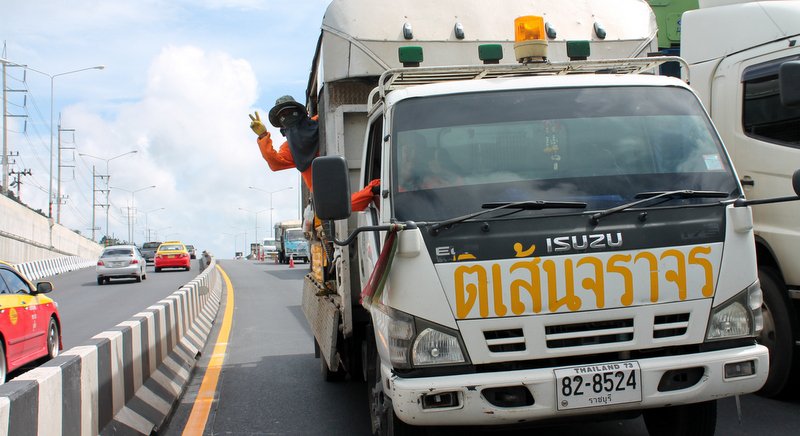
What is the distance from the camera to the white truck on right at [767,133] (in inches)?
277

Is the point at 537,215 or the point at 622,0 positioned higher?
the point at 622,0

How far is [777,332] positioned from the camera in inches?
281

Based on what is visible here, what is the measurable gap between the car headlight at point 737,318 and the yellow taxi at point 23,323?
302 inches

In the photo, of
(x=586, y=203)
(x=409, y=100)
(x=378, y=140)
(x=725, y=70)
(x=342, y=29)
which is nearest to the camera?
(x=586, y=203)

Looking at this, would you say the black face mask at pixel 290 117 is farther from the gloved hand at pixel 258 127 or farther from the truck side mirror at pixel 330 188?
the truck side mirror at pixel 330 188

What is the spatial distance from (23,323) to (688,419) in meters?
7.91

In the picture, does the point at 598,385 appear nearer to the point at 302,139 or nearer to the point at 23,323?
the point at 302,139

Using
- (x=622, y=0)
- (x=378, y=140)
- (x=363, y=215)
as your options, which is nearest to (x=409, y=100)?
(x=378, y=140)

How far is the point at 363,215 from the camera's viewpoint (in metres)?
6.20

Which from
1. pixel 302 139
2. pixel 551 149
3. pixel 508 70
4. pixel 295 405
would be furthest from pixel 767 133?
pixel 295 405

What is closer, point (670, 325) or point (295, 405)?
point (670, 325)

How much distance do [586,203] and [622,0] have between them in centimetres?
323

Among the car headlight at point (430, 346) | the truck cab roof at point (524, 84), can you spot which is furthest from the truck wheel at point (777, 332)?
the car headlight at point (430, 346)

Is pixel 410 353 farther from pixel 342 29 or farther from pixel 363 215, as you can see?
pixel 342 29
